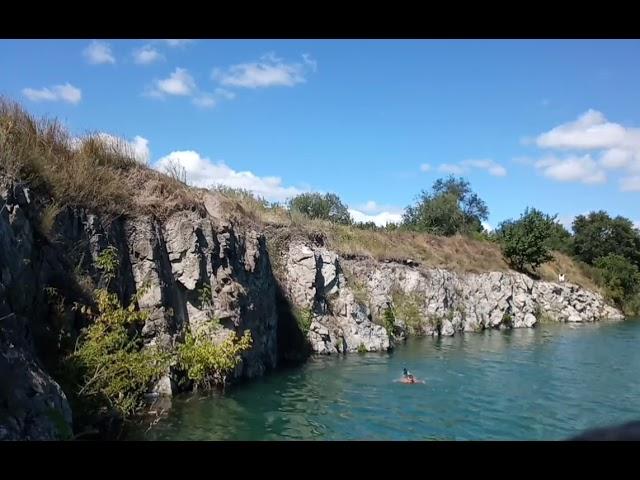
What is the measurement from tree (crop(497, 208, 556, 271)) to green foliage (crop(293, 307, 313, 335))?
2322 centimetres

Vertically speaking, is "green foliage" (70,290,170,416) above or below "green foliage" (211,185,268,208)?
below

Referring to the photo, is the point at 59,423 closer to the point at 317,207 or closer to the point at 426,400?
the point at 426,400

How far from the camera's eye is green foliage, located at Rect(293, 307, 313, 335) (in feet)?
62.4

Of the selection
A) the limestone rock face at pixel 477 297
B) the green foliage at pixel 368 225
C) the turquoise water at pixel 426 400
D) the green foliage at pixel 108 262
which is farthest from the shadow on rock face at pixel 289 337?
the green foliage at pixel 368 225

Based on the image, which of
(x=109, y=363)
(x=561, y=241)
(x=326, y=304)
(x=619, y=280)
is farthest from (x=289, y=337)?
(x=561, y=241)

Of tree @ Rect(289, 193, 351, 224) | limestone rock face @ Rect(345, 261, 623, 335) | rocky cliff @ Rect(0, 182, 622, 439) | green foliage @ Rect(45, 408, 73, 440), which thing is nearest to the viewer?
green foliage @ Rect(45, 408, 73, 440)

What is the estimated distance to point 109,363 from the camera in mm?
8500

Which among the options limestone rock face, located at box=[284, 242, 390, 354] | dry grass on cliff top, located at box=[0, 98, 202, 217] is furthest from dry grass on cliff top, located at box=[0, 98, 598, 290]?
limestone rock face, located at box=[284, 242, 390, 354]

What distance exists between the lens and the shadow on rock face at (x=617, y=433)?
4.08 ft

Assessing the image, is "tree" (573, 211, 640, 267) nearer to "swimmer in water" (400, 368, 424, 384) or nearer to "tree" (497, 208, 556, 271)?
"tree" (497, 208, 556, 271)

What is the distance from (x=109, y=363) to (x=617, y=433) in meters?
8.29

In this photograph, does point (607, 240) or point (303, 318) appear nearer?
point (303, 318)
